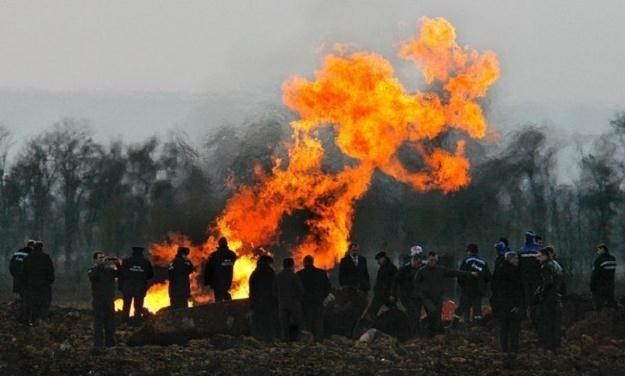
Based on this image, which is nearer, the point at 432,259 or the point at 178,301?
the point at 432,259

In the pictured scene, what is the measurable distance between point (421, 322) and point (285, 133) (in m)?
14.7

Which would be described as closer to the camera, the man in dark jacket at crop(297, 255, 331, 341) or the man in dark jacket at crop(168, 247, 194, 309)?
the man in dark jacket at crop(297, 255, 331, 341)

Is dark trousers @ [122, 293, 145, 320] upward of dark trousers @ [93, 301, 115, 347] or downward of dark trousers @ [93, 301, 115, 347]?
upward

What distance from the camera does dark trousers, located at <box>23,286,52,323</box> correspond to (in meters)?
24.4

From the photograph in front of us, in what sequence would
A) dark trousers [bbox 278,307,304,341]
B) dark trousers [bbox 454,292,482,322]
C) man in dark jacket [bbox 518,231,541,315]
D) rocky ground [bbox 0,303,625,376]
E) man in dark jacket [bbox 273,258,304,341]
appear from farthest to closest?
dark trousers [bbox 454,292,482,322], dark trousers [bbox 278,307,304,341], man in dark jacket [bbox 273,258,304,341], man in dark jacket [bbox 518,231,541,315], rocky ground [bbox 0,303,625,376]

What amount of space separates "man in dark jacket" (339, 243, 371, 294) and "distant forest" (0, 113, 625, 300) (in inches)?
783

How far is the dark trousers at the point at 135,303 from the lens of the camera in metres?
24.2

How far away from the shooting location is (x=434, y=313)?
71.0 ft

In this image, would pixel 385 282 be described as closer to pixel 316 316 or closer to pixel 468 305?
pixel 316 316

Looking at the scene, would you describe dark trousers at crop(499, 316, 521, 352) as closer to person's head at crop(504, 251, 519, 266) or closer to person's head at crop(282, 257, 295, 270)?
person's head at crop(504, 251, 519, 266)

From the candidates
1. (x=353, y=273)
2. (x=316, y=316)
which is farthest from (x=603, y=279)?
(x=316, y=316)

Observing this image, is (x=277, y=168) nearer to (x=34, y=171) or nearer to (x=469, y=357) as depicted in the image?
(x=469, y=357)

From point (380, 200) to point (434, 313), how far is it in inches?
1150

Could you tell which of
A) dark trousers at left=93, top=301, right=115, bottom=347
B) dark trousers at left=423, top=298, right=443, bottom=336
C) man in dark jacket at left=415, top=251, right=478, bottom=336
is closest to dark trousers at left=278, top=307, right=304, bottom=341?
man in dark jacket at left=415, top=251, right=478, bottom=336
